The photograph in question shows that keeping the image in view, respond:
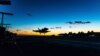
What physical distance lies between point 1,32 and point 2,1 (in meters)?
27.6

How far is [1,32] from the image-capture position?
169 feet

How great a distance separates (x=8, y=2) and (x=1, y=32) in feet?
92.9

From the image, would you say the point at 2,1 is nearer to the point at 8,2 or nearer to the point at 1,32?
the point at 8,2

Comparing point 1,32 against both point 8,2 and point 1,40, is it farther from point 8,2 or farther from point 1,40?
point 8,2

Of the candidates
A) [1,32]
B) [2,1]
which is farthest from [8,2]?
[1,32]

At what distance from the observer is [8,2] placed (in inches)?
936

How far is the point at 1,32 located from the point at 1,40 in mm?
1656

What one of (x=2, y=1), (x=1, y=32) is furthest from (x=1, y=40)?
(x=2, y=1)

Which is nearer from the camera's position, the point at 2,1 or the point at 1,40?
the point at 2,1

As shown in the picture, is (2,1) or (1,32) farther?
(1,32)

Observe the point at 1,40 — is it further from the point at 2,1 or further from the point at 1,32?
the point at 2,1

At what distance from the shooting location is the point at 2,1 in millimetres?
24391

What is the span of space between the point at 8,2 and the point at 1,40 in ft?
95.8

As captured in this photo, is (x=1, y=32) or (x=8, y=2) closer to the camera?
(x=8, y=2)
